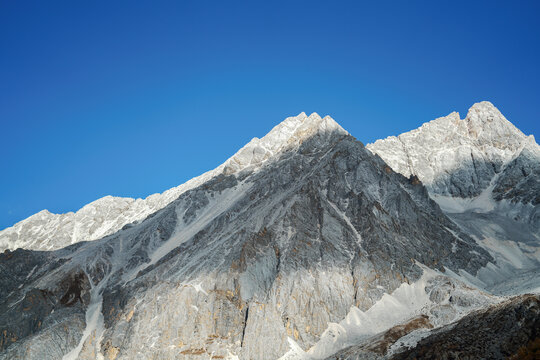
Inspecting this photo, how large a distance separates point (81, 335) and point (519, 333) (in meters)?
108

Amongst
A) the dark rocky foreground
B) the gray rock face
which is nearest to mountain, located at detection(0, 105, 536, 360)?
the gray rock face

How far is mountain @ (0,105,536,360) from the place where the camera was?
108 metres

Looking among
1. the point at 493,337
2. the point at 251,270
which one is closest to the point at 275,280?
the point at 251,270

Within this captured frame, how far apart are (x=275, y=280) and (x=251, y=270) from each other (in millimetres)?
7944

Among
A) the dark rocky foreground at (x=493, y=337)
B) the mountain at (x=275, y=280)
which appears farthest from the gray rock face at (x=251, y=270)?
the dark rocky foreground at (x=493, y=337)

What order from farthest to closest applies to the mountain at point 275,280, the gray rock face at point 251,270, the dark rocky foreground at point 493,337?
the gray rock face at point 251,270 → the mountain at point 275,280 → the dark rocky foreground at point 493,337

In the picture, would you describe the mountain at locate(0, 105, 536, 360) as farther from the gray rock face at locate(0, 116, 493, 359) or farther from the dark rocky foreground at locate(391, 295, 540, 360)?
the dark rocky foreground at locate(391, 295, 540, 360)

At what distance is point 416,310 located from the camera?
110 m

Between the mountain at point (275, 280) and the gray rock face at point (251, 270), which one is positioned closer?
the mountain at point (275, 280)

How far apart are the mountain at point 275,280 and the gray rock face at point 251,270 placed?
0.38 metres

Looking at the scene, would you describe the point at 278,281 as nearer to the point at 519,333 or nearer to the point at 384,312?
the point at 384,312

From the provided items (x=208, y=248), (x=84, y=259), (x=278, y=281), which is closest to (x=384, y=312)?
(x=278, y=281)

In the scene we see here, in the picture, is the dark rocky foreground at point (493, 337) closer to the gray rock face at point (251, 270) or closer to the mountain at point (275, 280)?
the mountain at point (275, 280)

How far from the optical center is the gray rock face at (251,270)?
112m
